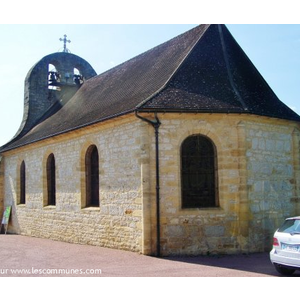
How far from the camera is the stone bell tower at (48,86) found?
22703mm

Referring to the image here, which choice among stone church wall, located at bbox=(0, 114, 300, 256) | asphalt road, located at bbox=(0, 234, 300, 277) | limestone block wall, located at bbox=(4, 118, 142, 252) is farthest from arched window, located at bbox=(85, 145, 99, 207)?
asphalt road, located at bbox=(0, 234, 300, 277)

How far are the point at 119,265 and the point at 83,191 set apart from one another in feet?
17.2

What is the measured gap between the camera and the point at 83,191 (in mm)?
15125

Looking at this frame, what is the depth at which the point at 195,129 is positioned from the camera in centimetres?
1223

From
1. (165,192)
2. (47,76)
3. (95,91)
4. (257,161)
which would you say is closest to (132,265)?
(165,192)

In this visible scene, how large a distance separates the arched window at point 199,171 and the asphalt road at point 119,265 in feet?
5.86

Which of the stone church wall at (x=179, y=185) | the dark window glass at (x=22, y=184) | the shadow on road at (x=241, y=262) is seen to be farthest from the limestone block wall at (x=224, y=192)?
the dark window glass at (x=22, y=184)

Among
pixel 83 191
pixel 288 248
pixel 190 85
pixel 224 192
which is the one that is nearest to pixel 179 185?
pixel 224 192

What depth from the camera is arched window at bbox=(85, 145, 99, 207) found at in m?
15.0

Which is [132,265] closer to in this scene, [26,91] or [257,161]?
[257,161]

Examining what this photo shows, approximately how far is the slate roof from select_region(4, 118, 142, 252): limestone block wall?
63cm

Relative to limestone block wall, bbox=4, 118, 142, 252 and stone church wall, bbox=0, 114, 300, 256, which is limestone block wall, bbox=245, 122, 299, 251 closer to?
stone church wall, bbox=0, 114, 300, 256

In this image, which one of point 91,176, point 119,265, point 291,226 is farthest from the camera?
point 91,176

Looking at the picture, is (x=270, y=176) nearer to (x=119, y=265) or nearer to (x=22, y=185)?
(x=119, y=265)
